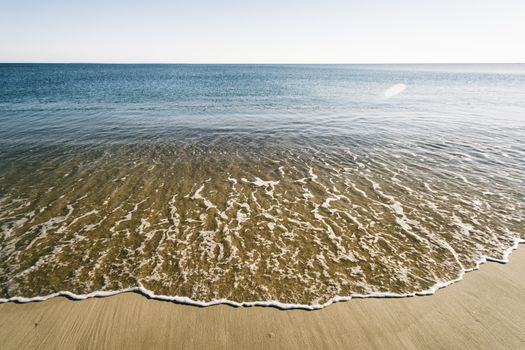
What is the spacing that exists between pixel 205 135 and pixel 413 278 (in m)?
15.3

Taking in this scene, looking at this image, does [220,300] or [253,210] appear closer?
[220,300]

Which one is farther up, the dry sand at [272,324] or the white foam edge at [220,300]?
the white foam edge at [220,300]

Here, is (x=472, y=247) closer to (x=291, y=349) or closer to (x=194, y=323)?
(x=291, y=349)

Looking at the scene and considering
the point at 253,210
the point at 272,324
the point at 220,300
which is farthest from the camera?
the point at 253,210

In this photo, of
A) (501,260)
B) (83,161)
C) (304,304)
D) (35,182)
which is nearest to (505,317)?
(501,260)

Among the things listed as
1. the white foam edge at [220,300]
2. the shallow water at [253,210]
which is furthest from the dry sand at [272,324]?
the shallow water at [253,210]

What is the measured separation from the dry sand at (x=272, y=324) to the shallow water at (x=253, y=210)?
42cm

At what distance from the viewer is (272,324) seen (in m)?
5.16

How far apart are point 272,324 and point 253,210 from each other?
15.0 feet

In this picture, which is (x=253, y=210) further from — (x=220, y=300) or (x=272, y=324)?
(x=272, y=324)

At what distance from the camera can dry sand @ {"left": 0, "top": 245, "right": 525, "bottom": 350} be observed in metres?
4.79

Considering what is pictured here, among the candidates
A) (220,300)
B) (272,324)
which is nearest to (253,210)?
(220,300)

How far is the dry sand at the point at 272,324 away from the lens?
4.79m

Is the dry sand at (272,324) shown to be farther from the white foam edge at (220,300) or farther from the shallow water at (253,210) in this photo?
the shallow water at (253,210)
